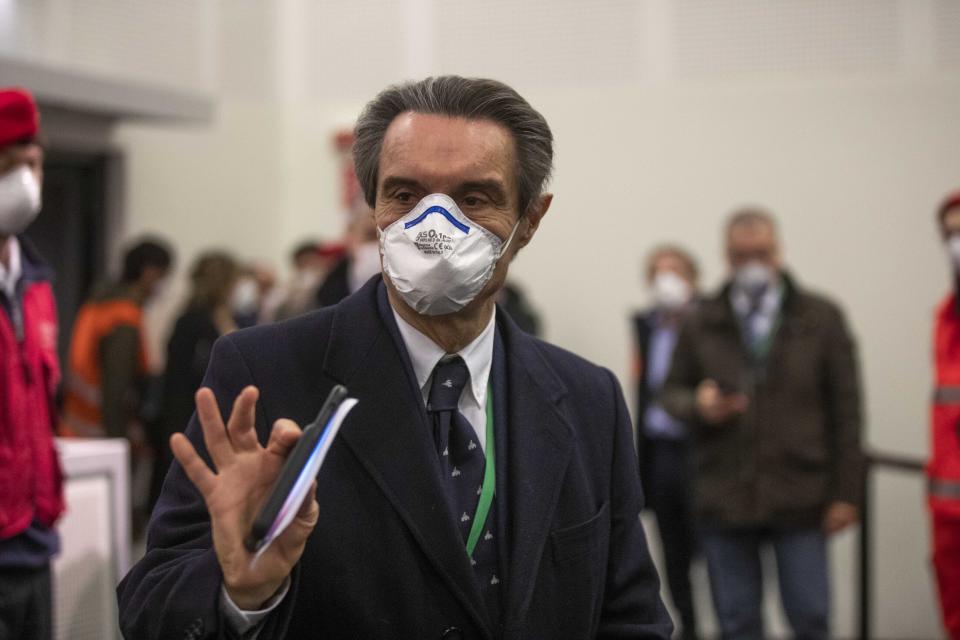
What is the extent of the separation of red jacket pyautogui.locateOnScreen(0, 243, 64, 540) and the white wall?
16.1 feet

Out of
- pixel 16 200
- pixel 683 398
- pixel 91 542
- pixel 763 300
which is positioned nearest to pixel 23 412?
pixel 16 200

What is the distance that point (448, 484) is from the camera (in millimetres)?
1950

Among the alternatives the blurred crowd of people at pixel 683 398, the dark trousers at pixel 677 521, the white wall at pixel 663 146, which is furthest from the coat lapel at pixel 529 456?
the white wall at pixel 663 146

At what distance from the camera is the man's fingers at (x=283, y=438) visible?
154cm

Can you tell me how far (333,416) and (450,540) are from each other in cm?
38

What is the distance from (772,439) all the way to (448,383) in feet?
10.0

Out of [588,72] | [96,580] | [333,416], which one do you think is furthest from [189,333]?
[333,416]

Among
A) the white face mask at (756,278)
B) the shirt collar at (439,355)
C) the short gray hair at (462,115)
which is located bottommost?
the shirt collar at (439,355)

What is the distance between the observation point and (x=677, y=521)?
19.8 ft

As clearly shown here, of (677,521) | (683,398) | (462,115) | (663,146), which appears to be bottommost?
(677,521)

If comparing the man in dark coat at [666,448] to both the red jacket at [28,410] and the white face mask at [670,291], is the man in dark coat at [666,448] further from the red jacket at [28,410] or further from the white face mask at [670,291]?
the red jacket at [28,410]

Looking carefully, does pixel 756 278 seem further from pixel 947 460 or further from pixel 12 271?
pixel 12 271

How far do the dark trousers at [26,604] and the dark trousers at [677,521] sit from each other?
363 cm

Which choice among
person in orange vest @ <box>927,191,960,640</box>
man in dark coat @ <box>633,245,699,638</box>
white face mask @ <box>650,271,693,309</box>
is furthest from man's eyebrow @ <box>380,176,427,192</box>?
white face mask @ <box>650,271,693,309</box>
